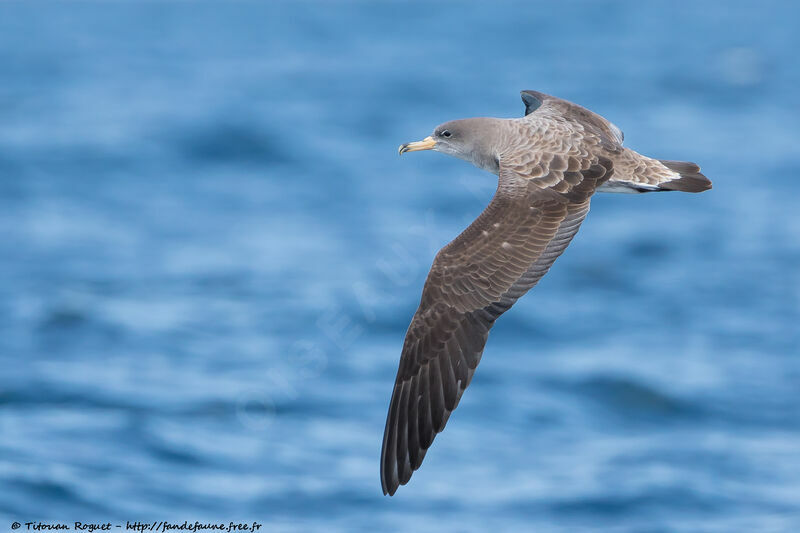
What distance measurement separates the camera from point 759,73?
55688 mm

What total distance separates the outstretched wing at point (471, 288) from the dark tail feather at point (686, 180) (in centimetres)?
72

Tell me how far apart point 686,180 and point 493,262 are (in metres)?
1.97

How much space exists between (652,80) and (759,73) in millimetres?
6818

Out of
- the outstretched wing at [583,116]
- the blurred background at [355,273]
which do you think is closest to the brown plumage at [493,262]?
the outstretched wing at [583,116]

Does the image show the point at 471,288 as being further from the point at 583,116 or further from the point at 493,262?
the point at 583,116

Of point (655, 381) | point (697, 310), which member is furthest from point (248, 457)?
point (697, 310)

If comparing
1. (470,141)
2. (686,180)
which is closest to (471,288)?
(470,141)

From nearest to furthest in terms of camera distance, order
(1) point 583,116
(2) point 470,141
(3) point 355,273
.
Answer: (2) point 470,141 → (1) point 583,116 → (3) point 355,273

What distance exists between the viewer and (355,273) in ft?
129

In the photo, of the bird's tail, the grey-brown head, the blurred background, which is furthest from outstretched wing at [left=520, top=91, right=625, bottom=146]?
the blurred background

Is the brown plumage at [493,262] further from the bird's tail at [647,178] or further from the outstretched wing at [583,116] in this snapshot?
the outstretched wing at [583,116]

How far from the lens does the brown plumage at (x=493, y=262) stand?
9523 millimetres

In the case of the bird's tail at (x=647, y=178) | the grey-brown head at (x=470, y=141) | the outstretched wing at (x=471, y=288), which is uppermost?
the grey-brown head at (x=470, y=141)

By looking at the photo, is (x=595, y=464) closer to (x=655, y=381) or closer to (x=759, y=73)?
(x=655, y=381)
